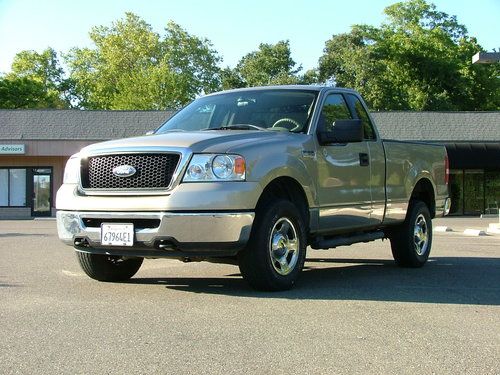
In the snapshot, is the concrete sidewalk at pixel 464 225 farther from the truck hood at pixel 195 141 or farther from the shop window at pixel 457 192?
the truck hood at pixel 195 141

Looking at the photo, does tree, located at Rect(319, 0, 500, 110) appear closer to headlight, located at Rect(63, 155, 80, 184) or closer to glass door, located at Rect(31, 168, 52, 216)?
glass door, located at Rect(31, 168, 52, 216)

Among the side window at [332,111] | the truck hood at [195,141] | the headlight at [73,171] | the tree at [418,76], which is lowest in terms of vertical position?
the headlight at [73,171]

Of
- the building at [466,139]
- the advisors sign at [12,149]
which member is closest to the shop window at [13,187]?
the advisors sign at [12,149]

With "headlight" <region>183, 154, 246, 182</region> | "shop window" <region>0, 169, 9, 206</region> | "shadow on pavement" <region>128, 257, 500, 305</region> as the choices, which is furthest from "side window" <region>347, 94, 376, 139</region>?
"shop window" <region>0, 169, 9, 206</region>

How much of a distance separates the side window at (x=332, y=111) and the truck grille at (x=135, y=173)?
2.00 meters

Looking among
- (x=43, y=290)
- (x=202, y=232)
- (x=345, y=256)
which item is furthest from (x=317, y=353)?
(x=345, y=256)

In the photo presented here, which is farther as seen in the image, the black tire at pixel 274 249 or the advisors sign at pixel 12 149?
the advisors sign at pixel 12 149

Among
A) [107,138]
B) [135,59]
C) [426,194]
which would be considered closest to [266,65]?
[135,59]

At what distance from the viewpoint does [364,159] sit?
320 inches

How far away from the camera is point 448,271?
8914mm

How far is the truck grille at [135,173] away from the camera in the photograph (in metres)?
6.34

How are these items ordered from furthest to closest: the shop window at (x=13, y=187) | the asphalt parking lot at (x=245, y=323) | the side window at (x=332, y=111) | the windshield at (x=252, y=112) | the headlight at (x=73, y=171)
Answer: the shop window at (x=13, y=187), the side window at (x=332, y=111), the windshield at (x=252, y=112), the headlight at (x=73, y=171), the asphalt parking lot at (x=245, y=323)

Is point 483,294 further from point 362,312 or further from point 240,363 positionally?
point 240,363

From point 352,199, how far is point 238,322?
296 centimetres
